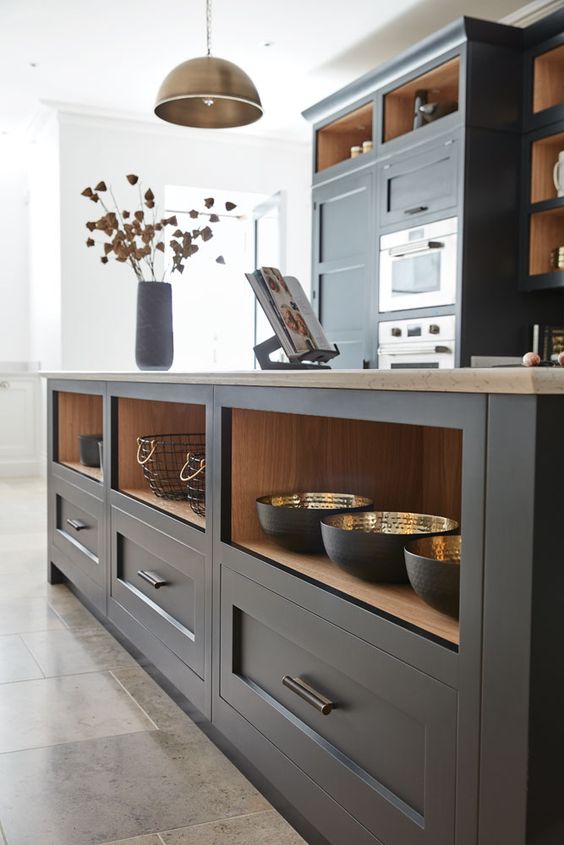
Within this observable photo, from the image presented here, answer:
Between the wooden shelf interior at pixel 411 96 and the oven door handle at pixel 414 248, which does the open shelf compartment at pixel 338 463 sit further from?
the wooden shelf interior at pixel 411 96

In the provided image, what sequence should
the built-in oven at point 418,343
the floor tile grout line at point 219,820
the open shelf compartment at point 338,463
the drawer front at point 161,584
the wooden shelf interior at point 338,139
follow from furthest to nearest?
the wooden shelf interior at point 338,139, the built-in oven at point 418,343, the drawer front at point 161,584, the open shelf compartment at point 338,463, the floor tile grout line at point 219,820

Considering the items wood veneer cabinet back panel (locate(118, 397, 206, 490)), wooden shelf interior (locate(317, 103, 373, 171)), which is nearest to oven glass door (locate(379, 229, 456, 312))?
wooden shelf interior (locate(317, 103, 373, 171))

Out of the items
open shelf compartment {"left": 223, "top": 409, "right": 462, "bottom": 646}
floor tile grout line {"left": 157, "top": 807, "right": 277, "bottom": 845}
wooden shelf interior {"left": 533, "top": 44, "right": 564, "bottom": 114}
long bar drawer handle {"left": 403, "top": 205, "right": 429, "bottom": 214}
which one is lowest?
floor tile grout line {"left": 157, "top": 807, "right": 277, "bottom": 845}

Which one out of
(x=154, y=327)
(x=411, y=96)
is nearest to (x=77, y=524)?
(x=154, y=327)

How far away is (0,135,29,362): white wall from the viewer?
8086 mm

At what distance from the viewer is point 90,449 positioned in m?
3.14

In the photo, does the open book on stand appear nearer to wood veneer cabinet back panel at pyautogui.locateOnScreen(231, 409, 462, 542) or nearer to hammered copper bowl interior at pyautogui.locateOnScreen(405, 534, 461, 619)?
wood veneer cabinet back panel at pyautogui.locateOnScreen(231, 409, 462, 542)

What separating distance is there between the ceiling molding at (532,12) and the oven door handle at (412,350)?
1881 millimetres

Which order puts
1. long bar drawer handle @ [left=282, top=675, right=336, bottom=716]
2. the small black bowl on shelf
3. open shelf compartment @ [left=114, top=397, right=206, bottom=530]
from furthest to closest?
the small black bowl on shelf < open shelf compartment @ [left=114, top=397, right=206, bottom=530] < long bar drawer handle @ [left=282, top=675, right=336, bottom=716]

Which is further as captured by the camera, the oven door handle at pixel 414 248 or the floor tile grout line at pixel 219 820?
the oven door handle at pixel 414 248

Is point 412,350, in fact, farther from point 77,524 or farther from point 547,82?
point 77,524

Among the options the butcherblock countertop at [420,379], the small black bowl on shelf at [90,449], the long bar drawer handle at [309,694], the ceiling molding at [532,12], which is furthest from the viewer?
the ceiling molding at [532,12]

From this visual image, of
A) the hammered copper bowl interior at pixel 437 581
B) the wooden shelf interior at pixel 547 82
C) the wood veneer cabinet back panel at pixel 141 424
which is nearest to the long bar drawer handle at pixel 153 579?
the wood veneer cabinet back panel at pixel 141 424

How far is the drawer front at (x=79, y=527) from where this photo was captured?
2.75 m
